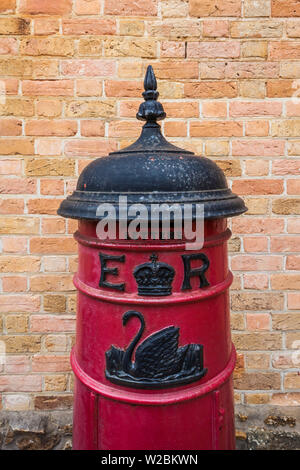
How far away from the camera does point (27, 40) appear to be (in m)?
1.82

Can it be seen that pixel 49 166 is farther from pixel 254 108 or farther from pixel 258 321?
pixel 258 321

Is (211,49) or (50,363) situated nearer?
(211,49)

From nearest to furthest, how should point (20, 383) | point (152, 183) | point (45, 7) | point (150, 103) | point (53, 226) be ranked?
point (152, 183) → point (150, 103) → point (45, 7) → point (53, 226) → point (20, 383)

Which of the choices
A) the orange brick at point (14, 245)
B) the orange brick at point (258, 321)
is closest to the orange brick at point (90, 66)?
the orange brick at point (14, 245)

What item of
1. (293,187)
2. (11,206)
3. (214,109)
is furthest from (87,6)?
(293,187)

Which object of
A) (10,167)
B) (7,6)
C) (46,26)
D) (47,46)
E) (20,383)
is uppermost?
(7,6)

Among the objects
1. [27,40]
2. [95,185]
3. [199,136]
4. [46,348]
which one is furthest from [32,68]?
[46,348]

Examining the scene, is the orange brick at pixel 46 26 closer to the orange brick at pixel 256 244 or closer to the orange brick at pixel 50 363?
the orange brick at pixel 256 244

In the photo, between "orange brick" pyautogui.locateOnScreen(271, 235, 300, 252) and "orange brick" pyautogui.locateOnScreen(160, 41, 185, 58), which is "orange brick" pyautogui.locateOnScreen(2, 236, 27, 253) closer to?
"orange brick" pyautogui.locateOnScreen(160, 41, 185, 58)

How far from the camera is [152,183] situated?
39.5 inches

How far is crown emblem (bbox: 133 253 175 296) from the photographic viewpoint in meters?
1.04

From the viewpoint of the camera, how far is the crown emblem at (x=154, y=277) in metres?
1.04

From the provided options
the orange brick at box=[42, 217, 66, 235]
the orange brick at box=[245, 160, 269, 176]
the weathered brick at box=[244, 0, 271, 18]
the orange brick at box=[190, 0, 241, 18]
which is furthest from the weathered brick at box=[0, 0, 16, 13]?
the orange brick at box=[245, 160, 269, 176]

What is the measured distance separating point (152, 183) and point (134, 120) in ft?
3.22
